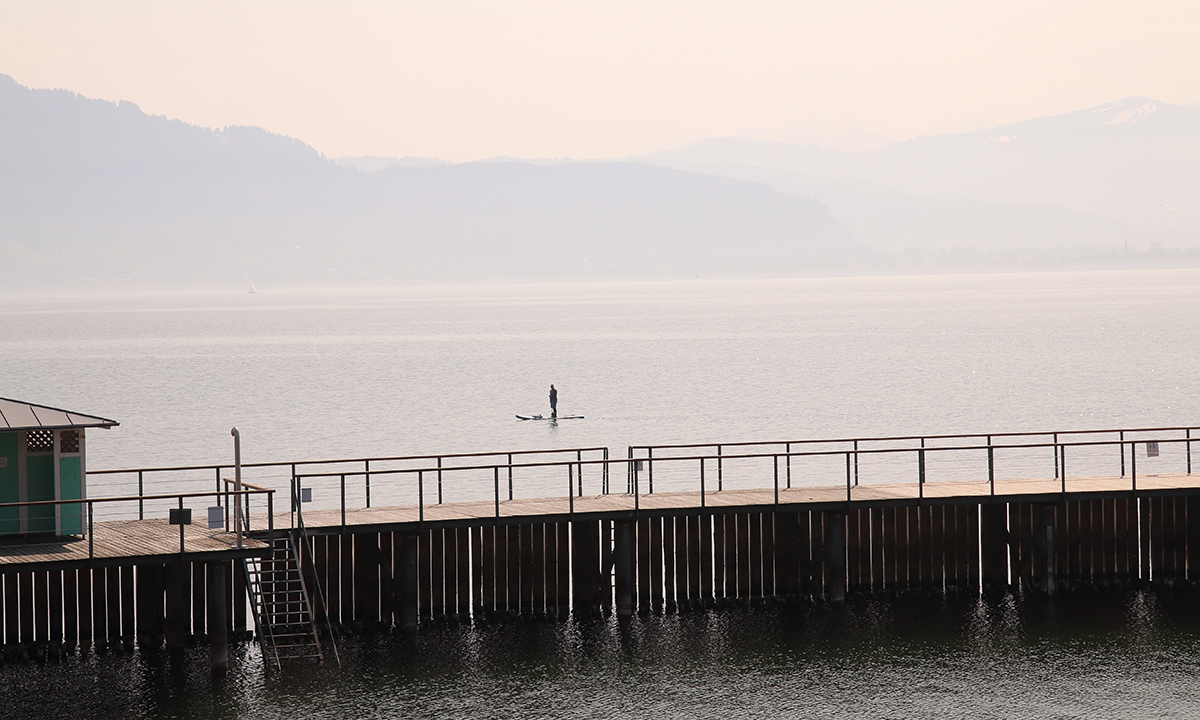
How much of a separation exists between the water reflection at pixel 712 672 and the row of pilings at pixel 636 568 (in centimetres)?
55

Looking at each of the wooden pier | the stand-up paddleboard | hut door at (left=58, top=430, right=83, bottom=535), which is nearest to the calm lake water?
the wooden pier

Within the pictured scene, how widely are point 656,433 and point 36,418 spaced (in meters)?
52.7

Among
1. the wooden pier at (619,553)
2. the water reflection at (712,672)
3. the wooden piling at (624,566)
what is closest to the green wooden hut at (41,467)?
the wooden pier at (619,553)

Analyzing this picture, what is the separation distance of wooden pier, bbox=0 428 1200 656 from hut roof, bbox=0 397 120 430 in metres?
1.95

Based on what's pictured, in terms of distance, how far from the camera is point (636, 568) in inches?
1058

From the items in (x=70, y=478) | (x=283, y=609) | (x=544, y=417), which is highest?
(x=70, y=478)

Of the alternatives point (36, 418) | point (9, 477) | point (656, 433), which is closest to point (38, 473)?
point (9, 477)

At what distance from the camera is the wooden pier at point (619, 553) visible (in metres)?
23.8

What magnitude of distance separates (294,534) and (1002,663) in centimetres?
1245

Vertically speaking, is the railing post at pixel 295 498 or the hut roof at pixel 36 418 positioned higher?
the hut roof at pixel 36 418

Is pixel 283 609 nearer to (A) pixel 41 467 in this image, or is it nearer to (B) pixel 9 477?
(A) pixel 41 467

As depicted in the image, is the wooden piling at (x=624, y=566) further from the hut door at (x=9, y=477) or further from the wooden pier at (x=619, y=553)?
the hut door at (x=9, y=477)

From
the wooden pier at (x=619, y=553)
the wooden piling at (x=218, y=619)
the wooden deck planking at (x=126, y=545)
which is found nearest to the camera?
the wooden deck planking at (x=126, y=545)

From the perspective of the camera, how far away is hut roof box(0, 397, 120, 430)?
2164cm
